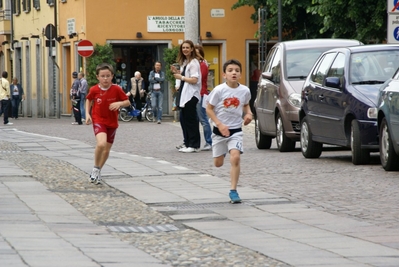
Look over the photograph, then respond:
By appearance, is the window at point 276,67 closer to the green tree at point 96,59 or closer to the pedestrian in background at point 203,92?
the pedestrian in background at point 203,92

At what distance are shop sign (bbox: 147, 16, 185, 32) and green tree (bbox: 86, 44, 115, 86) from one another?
247 cm

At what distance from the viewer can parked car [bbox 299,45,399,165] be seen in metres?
15.5

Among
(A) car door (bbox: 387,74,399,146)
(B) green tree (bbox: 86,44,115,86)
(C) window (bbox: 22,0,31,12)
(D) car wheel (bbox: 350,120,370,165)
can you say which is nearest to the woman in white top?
(D) car wheel (bbox: 350,120,370,165)

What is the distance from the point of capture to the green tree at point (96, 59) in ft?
139

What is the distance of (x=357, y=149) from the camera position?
51.2 ft

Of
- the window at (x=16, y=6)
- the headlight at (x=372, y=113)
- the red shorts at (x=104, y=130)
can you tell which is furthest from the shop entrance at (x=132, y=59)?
the red shorts at (x=104, y=130)

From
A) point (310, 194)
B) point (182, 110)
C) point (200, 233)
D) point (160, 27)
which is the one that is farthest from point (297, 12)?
point (200, 233)

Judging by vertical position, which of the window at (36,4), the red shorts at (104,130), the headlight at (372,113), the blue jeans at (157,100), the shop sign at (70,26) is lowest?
the blue jeans at (157,100)

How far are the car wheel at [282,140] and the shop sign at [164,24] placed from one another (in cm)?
2542

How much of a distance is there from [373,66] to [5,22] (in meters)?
46.1

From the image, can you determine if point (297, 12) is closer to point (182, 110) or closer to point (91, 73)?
point (91, 73)

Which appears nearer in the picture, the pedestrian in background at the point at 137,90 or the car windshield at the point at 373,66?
the car windshield at the point at 373,66

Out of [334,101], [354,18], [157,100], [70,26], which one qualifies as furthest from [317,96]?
[70,26]

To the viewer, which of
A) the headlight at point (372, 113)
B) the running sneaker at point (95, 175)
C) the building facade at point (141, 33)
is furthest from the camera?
the building facade at point (141, 33)
